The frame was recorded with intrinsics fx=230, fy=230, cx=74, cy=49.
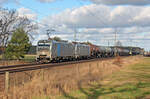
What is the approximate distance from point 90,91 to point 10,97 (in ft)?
17.8

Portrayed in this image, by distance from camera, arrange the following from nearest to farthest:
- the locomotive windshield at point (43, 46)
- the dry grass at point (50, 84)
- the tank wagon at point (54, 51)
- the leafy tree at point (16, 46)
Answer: the dry grass at point (50, 84) < the tank wagon at point (54, 51) < the locomotive windshield at point (43, 46) < the leafy tree at point (16, 46)

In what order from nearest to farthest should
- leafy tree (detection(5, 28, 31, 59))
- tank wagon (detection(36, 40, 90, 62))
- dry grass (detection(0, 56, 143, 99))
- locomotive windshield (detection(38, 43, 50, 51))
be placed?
dry grass (detection(0, 56, 143, 99)) < tank wagon (detection(36, 40, 90, 62)) < locomotive windshield (detection(38, 43, 50, 51)) < leafy tree (detection(5, 28, 31, 59))

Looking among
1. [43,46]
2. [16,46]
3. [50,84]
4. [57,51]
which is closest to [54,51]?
[57,51]

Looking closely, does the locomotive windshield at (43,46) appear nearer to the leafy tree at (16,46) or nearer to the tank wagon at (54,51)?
the tank wagon at (54,51)

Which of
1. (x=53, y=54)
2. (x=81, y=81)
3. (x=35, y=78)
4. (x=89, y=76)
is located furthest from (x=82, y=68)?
(x=53, y=54)

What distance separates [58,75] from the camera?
14438 mm

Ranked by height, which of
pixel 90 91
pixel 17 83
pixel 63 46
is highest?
pixel 63 46

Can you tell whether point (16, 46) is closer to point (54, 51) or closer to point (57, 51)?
point (57, 51)

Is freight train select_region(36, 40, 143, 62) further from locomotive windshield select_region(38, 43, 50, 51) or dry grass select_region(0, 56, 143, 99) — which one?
dry grass select_region(0, 56, 143, 99)

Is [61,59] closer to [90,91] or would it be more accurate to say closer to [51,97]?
[90,91]

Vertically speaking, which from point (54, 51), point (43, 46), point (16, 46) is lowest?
point (54, 51)

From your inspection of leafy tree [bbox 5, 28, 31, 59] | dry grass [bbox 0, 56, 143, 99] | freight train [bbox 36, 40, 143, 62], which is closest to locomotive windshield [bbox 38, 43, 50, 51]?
freight train [bbox 36, 40, 143, 62]

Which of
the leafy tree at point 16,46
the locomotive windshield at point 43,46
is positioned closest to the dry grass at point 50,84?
the locomotive windshield at point 43,46

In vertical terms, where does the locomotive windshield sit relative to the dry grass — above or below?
above
